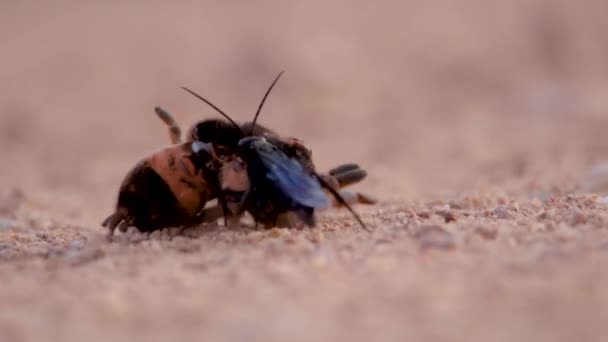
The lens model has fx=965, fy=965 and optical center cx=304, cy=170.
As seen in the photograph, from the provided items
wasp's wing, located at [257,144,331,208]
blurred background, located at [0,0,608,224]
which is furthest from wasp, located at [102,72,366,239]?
blurred background, located at [0,0,608,224]

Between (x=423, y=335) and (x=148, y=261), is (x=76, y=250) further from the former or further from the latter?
(x=423, y=335)

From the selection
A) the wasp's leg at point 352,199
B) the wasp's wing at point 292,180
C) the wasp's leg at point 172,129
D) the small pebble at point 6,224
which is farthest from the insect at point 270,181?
the small pebble at point 6,224

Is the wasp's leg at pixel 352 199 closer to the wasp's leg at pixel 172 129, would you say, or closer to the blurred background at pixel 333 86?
the wasp's leg at pixel 172 129

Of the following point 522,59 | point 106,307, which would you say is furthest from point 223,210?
point 522,59

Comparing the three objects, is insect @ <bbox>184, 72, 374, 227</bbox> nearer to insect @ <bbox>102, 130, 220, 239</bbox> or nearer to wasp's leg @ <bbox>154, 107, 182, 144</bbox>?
insect @ <bbox>102, 130, 220, 239</bbox>

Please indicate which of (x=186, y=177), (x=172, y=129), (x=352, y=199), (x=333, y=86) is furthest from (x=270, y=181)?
(x=333, y=86)

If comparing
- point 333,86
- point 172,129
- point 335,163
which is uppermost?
point 333,86

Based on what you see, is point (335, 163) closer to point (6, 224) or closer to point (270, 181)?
point (6, 224)
